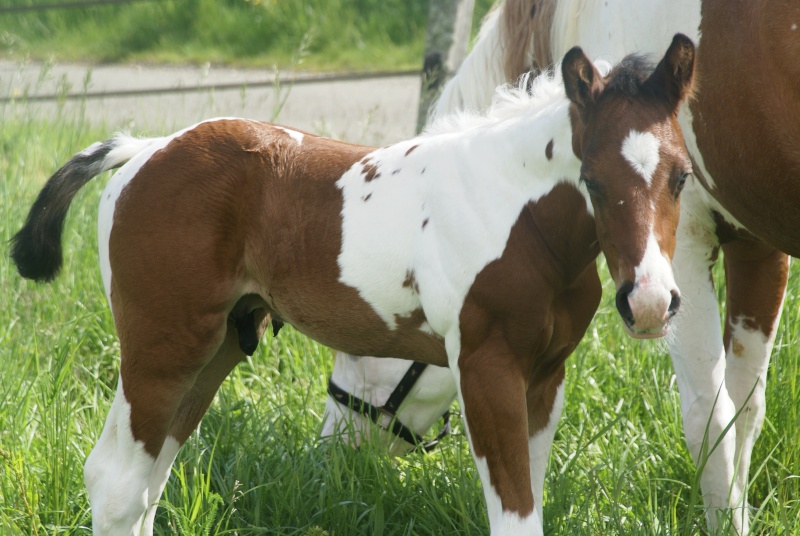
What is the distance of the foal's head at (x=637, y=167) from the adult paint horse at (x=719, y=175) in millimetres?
615

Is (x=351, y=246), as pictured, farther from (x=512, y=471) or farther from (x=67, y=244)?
(x=67, y=244)

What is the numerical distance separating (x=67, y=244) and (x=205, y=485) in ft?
6.44

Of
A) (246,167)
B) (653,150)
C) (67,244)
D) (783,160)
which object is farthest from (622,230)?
(67,244)

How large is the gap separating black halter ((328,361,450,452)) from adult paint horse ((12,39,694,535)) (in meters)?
0.37

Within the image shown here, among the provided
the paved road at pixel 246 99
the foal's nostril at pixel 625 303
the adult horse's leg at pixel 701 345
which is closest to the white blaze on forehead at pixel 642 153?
the foal's nostril at pixel 625 303

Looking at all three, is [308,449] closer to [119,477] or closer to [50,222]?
[119,477]

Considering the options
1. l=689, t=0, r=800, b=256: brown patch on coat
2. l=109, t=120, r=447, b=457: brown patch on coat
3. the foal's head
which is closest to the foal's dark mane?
the foal's head

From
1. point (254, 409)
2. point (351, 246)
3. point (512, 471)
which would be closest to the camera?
point (512, 471)

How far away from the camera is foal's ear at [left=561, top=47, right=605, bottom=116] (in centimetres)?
200

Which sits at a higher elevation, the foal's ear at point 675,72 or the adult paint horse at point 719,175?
the foal's ear at point 675,72

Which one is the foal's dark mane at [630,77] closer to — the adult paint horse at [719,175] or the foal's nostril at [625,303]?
the foal's nostril at [625,303]

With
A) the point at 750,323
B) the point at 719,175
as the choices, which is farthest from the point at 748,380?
the point at 719,175

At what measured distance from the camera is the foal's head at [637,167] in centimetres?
187

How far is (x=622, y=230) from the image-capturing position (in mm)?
1919
